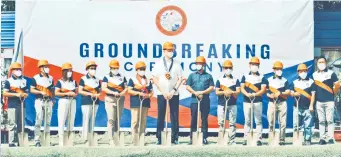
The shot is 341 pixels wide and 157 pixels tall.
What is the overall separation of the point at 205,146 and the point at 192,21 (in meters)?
2.75

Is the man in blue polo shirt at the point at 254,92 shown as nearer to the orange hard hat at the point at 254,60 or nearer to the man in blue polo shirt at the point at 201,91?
the orange hard hat at the point at 254,60

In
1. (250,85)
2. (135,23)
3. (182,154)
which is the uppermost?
(135,23)

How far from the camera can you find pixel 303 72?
48.1 feet

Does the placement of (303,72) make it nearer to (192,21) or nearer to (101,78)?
(192,21)

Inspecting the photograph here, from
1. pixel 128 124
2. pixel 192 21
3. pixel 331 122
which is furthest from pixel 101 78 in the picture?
pixel 331 122

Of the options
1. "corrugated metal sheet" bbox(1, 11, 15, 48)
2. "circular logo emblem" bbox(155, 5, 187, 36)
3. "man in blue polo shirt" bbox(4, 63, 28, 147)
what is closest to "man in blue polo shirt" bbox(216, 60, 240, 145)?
"circular logo emblem" bbox(155, 5, 187, 36)

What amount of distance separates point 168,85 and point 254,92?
4.89 ft

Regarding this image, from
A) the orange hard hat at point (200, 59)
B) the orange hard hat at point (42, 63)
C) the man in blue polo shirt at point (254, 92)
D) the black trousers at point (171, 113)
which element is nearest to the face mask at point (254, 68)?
the man in blue polo shirt at point (254, 92)

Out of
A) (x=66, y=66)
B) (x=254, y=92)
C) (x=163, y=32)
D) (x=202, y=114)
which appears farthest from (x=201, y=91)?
(x=66, y=66)

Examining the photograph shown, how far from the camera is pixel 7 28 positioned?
15953mm

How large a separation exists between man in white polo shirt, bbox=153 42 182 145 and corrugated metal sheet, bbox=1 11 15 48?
335 centimetres

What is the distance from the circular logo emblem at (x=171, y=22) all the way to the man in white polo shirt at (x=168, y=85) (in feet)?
3.83

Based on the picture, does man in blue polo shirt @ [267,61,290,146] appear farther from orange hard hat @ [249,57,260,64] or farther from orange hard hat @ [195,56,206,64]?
orange hard hat @ [195,56,206,64]

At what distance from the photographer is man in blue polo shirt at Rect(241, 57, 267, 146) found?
46.9ft
